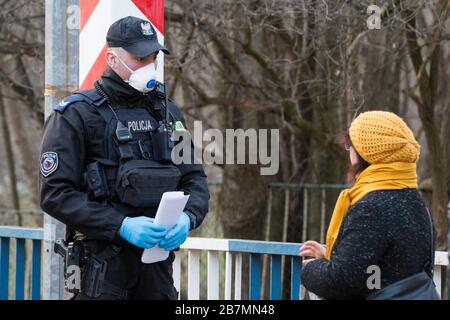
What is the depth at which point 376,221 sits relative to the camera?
3.35 meters

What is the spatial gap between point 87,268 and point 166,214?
47 centimetres

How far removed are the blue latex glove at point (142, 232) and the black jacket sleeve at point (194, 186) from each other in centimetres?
35

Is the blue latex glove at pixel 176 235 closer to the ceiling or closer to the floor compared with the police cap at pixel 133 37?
closer to the floor

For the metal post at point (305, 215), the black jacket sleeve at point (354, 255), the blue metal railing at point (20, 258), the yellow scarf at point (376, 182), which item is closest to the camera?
the black jacket sleeve at point (354, 255)

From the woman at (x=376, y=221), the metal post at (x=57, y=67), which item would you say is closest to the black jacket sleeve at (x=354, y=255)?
the woman at (x=376, y=221)

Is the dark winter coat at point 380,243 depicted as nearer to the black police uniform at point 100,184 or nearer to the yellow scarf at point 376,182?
the yellow scarf at point 376,182

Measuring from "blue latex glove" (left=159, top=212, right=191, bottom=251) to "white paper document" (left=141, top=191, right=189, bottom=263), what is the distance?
0.03m

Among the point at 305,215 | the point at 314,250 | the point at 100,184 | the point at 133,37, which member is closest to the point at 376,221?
the point at 314,250

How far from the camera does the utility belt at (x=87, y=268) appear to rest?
12.7ft

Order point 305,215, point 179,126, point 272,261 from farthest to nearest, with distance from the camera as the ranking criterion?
point 305,215 → point 272,261 → point 179,126

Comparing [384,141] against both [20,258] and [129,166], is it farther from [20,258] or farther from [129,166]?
[20,258]

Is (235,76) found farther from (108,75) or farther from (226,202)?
(108,75)

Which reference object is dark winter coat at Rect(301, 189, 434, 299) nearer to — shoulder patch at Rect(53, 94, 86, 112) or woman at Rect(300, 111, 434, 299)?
woman at Rect(300, 111, 434, 299)
